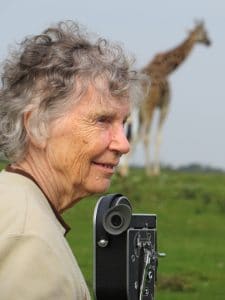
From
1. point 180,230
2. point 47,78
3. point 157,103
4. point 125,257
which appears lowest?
point 180,230

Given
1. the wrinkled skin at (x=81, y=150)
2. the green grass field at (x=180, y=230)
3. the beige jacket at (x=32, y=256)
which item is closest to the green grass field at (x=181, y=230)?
the green grass field at (x=180, y=230)

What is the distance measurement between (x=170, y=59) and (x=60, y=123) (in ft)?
65.2

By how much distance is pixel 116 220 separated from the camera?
3.06 meters

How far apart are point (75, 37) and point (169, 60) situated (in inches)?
774

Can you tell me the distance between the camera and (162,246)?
10.9 meters

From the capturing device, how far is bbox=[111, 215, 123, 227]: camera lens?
3057 mm

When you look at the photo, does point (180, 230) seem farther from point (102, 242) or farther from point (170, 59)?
point (170, 59)

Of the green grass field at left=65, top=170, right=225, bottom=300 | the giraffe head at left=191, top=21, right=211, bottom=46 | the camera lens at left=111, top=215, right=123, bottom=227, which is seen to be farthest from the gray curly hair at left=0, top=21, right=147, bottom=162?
the giraffe head at left=191, top=21, right=211, bottom=46

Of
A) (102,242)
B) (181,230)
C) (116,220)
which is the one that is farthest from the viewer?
(181,230)

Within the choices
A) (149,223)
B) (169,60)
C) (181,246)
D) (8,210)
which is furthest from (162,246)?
(169,60)

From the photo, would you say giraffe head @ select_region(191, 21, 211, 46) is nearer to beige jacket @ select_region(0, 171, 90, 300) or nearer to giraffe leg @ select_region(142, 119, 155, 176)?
giraffe leg @ select_region(142, 119, 155, 176)

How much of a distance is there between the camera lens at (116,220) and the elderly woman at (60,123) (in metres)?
0.15

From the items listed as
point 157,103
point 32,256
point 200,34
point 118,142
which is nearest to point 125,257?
point 118,142

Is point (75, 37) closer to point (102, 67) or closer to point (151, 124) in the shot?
point (102, 67)
